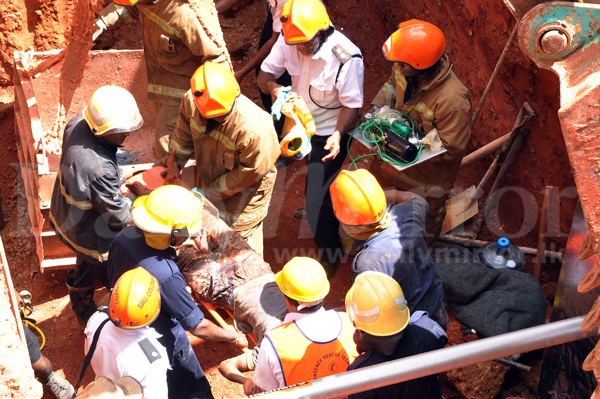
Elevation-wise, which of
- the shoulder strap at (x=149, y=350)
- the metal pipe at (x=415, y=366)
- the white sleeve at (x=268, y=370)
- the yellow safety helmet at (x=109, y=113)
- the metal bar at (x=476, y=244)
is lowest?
the metal bar at (x=476, y=244)

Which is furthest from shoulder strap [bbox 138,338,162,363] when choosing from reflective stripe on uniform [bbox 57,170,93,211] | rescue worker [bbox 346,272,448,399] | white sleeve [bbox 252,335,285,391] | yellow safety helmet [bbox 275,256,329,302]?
reflective stripe on uniform [bbox 57,170,93,211]

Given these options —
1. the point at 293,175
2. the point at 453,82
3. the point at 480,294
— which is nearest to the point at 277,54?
the point at 453,82

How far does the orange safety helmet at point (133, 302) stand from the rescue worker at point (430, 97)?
264 centimetres

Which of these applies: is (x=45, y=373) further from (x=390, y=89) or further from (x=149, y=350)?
(x=390, y=89)

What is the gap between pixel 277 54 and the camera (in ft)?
16.7

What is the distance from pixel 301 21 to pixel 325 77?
586mm

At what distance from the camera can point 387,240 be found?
3.46 m

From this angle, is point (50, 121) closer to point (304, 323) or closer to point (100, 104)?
point (100, 104)

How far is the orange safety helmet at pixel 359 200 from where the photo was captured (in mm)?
3420

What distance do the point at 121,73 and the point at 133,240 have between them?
3404 millimetres

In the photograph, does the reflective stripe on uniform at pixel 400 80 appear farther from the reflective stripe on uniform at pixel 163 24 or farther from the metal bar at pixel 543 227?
the reflective stripe on uniform at pixel 163 24

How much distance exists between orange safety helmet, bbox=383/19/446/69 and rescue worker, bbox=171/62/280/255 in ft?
4.07

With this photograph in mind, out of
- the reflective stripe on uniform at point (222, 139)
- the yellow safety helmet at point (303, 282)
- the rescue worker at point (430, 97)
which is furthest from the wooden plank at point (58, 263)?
the rescue worker at point (430, 97)

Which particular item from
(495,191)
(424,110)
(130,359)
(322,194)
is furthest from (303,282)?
(495,191)
